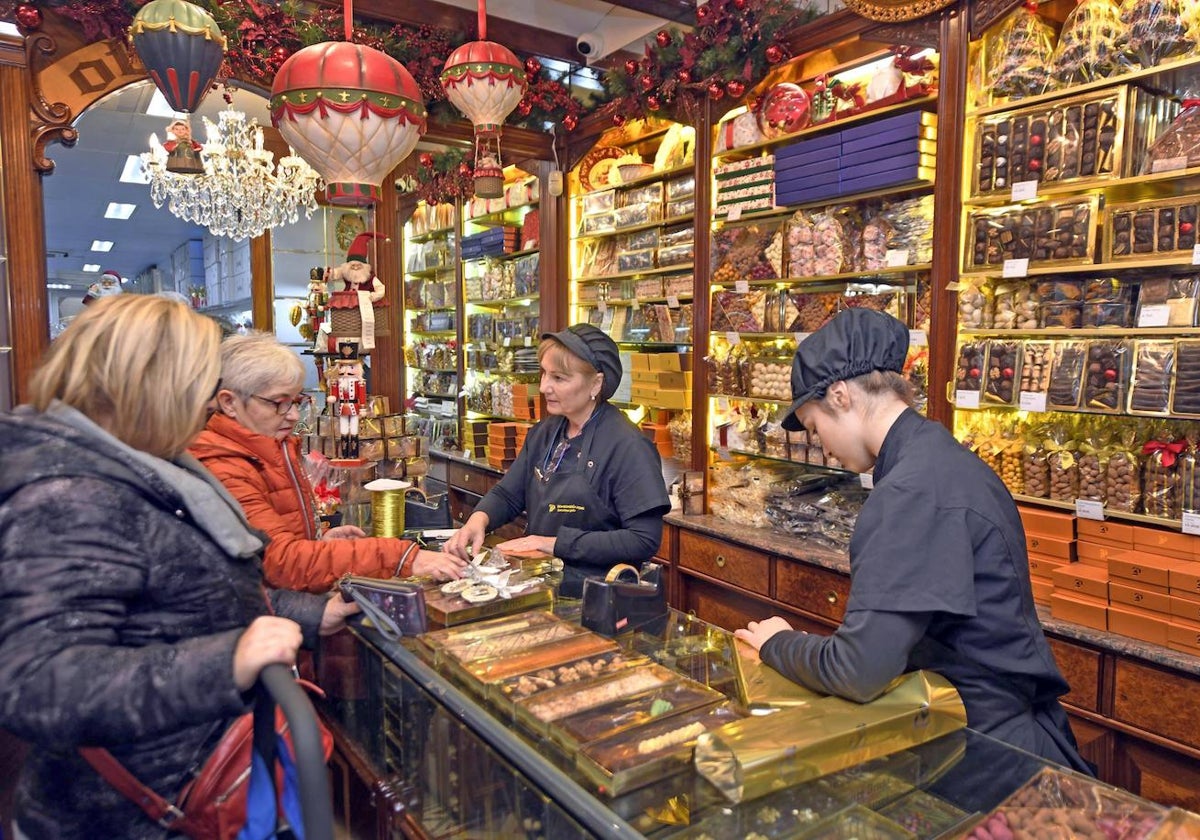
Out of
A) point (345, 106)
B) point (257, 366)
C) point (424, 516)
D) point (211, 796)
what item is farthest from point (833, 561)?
point (211, 796)

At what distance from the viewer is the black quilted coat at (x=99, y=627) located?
1023 millimetres

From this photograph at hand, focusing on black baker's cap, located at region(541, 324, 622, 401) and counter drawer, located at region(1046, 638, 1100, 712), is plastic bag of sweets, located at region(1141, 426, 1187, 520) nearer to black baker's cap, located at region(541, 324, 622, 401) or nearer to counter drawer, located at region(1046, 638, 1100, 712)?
counter drawer, located at region(1046, 638, 1100, 712)

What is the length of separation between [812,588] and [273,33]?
359 centimetres

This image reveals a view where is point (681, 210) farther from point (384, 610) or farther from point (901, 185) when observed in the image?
point (384, 610)

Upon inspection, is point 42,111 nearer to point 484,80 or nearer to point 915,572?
point 484,80

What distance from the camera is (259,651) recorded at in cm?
107

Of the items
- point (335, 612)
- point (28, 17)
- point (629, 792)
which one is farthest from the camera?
point (28, 17)

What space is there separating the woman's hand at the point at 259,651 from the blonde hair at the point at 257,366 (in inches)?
46.3

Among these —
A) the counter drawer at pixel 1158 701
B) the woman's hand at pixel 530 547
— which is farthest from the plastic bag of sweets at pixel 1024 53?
the woman's hand at pixel 530 547

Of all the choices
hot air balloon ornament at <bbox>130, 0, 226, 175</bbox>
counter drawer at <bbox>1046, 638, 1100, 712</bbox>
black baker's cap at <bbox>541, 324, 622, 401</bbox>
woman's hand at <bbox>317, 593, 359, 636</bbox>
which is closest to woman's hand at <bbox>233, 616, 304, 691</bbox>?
woman's hand at <bbox>317, 593, 359, 636</bbox>

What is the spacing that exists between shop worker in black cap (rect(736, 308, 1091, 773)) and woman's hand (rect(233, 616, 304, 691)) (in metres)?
0.87

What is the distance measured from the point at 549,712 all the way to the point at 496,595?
0.62 m

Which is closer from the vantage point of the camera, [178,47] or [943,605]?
[943,605]

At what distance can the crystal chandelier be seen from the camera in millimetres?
6652
